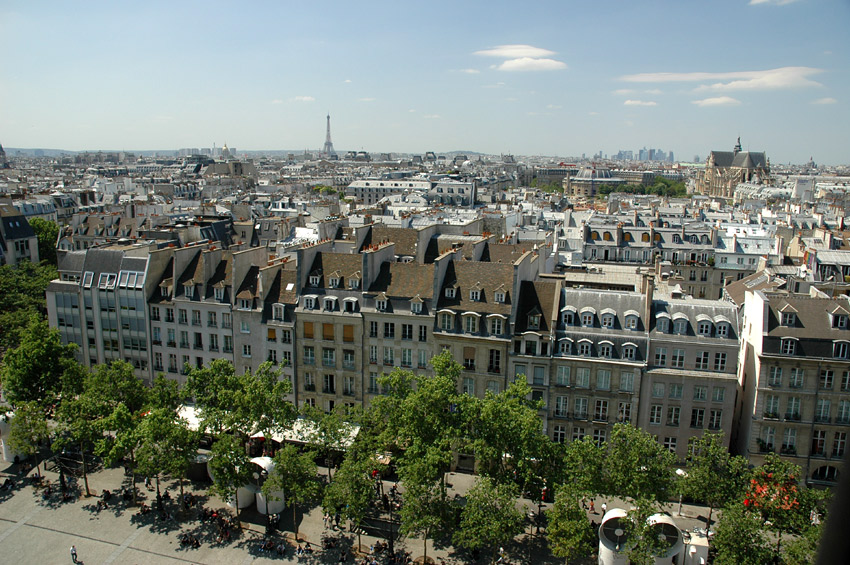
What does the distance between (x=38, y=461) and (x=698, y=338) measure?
5181 centimetres

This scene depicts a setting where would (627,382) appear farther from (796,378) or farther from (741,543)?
(741,543)

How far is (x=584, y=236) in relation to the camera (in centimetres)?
9419

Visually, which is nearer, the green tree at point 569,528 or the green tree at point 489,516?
the green tree at point 569,528

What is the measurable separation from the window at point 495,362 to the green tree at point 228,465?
19138 millimetres

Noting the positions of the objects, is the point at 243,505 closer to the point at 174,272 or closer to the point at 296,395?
the point at 296,395

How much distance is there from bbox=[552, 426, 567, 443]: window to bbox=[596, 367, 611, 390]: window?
164 inches

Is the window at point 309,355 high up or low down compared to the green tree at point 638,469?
up

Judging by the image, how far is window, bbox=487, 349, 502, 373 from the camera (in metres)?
50.4

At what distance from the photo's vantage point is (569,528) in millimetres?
37250

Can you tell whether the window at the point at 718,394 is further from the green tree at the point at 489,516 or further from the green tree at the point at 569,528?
the green tree at the point at 489,516

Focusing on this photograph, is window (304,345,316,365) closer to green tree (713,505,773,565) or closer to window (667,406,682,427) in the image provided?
window (667,406,682,427)

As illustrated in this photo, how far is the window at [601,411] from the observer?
48406 millimetres

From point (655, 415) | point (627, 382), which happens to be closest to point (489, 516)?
point (627, 382)

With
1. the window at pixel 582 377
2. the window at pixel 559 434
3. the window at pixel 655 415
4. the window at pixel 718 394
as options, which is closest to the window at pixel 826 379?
the window at pixel 718 394
